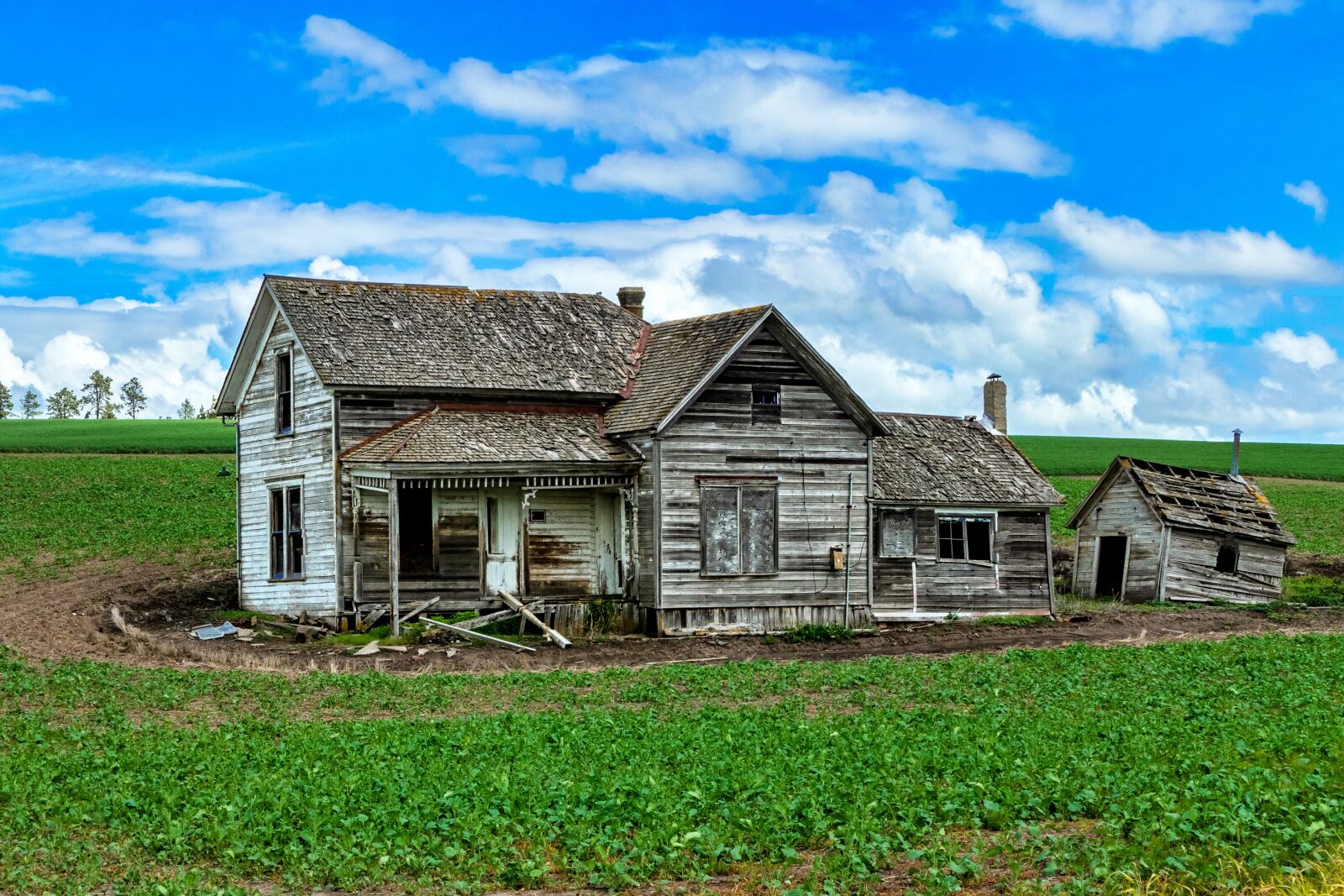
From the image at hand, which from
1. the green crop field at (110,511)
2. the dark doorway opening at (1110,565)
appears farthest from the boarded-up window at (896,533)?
the green crop field at (110,511)

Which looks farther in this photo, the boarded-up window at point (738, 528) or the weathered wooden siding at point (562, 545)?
the weathered wooden siding at point (562, 545)

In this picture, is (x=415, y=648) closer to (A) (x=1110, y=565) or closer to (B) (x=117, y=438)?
(A) (x=1110, y=565)

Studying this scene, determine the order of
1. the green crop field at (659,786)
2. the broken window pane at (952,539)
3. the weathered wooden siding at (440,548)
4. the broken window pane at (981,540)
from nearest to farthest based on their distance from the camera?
the green crop field at (659,786) < the weathered wooden siding at (440,548) < the broken window pane at (952,539) < the broken window pane at (981,540)

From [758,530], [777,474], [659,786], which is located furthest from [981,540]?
[659,786]

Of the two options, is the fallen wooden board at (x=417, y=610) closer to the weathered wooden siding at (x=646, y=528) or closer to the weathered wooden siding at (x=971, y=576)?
the weathered wooden siding at (x=646, y=528)

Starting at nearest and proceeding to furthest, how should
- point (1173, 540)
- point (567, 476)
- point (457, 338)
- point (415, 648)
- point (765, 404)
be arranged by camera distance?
point (415, 648)
point (567, 476)
point (765, 404)
point (457, 338)
point (1173, 540)

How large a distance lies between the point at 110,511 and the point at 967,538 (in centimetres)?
3003

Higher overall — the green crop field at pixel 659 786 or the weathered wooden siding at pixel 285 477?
the weathered wooden siding at pixel 285 477

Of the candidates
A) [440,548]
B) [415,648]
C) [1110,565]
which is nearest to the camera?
[415,648]

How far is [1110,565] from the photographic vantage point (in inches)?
1609

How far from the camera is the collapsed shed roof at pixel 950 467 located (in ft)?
111

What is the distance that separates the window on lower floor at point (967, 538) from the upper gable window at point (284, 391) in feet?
51.0

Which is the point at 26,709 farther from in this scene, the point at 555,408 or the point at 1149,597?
the point at 1149,597

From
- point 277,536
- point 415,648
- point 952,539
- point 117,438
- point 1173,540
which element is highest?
point 117,438
